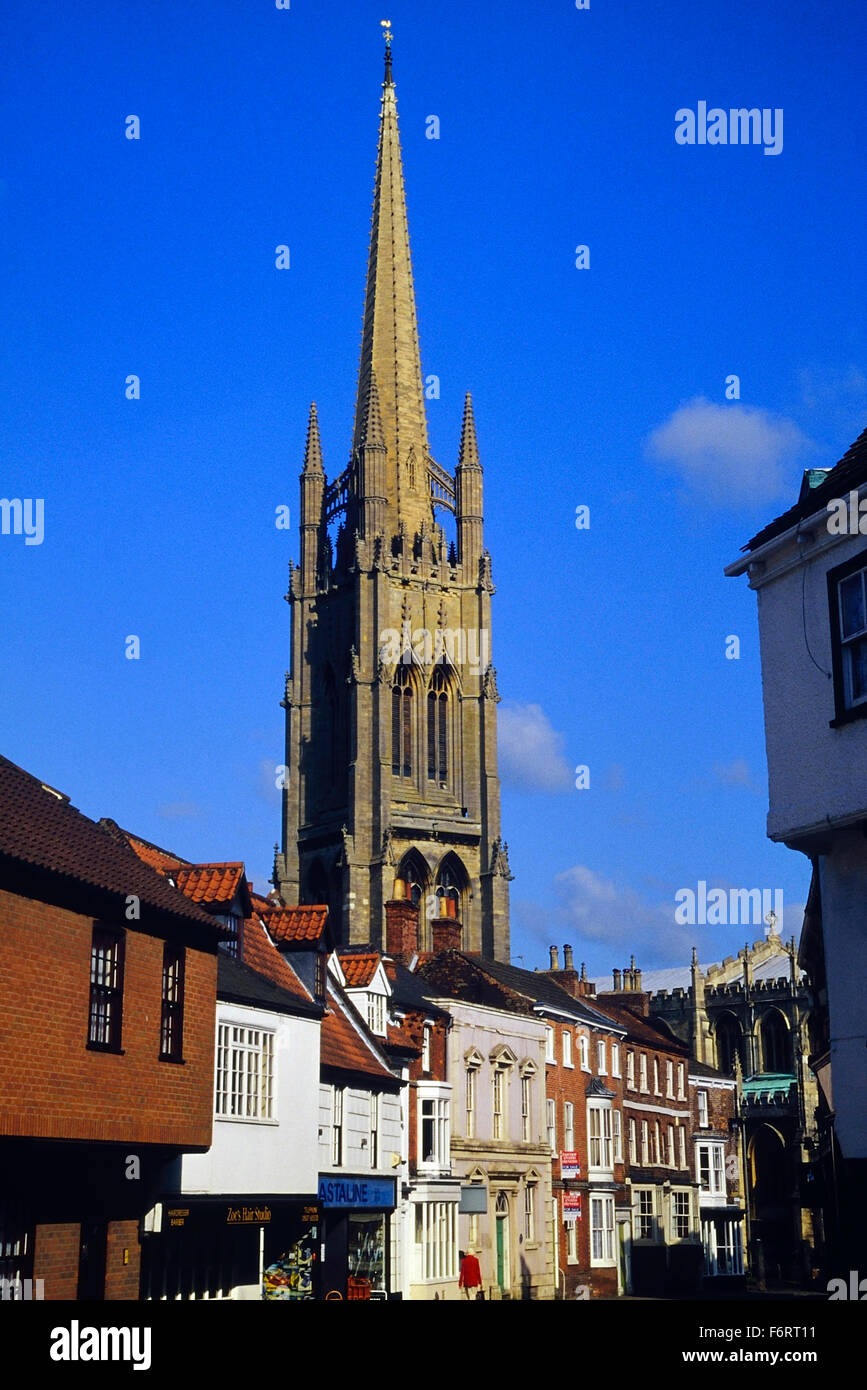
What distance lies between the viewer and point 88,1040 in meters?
24.6

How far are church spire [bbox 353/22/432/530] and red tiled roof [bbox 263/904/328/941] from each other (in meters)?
64.8

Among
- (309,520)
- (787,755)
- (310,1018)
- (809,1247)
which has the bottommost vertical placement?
(809,1247)

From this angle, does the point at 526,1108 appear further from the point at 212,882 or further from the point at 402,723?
the point at 402,723

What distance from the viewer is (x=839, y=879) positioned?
22719mm

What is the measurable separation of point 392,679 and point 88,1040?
7132cm

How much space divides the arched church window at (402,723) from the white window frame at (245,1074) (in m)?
62.6

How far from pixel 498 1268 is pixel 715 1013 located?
2807 inches

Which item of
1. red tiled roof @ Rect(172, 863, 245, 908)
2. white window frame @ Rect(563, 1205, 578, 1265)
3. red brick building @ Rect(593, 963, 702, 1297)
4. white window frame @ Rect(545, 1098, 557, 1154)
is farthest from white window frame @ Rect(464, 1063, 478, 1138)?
red tiled roof @ Rect(172, 863, 245, 908)

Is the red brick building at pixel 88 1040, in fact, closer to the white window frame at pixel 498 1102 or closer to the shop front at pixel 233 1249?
the shop front at pixel 233 1249

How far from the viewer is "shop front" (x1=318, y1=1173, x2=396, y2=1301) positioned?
116ft

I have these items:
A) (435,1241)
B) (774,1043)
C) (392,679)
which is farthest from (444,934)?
(774,1043)

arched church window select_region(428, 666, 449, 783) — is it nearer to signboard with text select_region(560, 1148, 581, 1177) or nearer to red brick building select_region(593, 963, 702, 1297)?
red brick building select_region(593, 963, 702, 1297)
